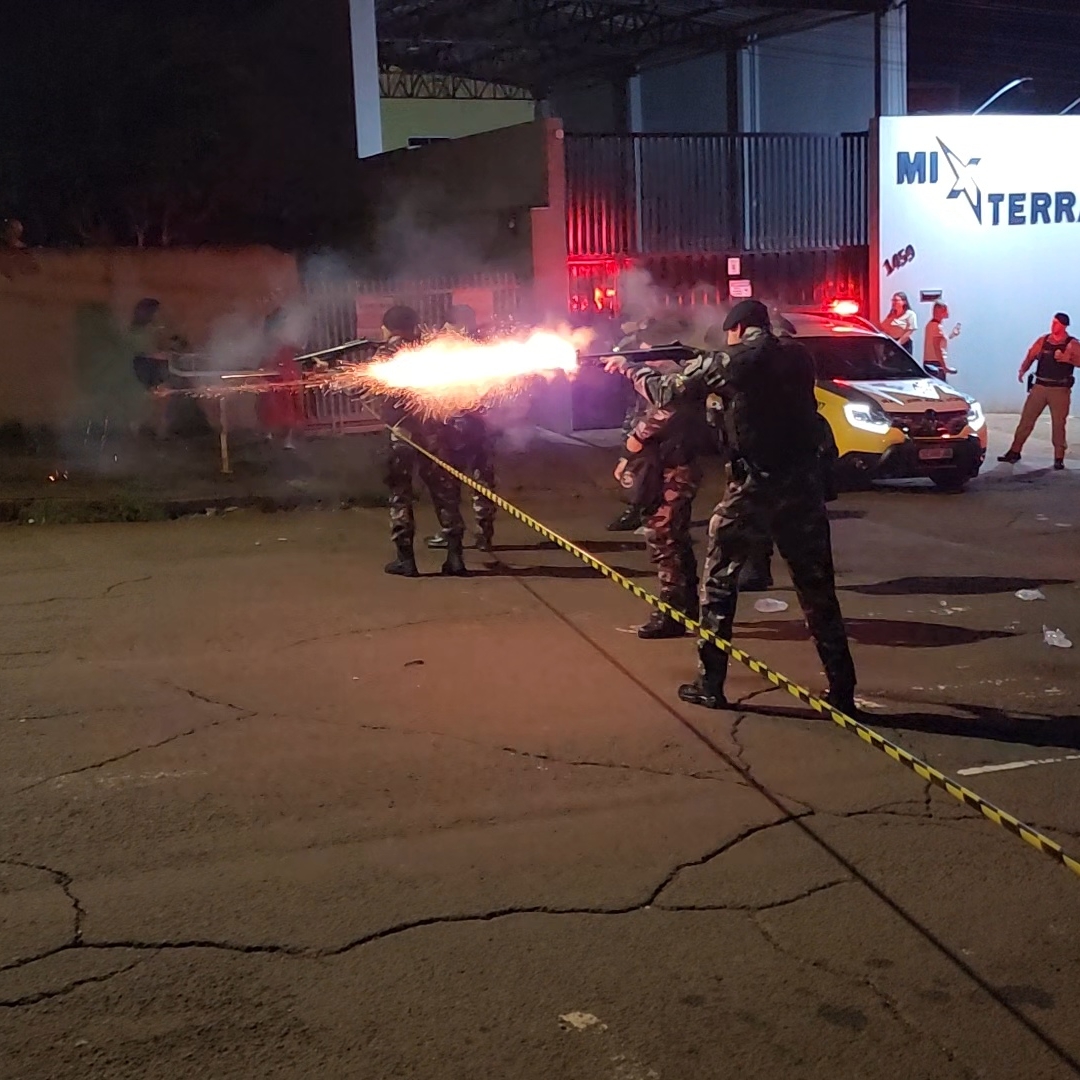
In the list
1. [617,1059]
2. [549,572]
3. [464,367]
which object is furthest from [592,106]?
[617,1059]

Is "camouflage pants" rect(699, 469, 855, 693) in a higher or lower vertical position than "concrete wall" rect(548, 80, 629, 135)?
lower

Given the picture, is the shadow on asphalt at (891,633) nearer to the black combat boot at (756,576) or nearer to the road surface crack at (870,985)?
the black combat boot at (756,576)

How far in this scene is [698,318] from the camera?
55.7ft

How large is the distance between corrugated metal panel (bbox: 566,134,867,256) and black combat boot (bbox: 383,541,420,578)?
1000 centimetres

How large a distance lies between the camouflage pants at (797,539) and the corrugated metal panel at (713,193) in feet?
42.3

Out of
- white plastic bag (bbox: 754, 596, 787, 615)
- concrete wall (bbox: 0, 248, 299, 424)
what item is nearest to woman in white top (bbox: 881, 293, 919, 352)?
concrete wall (bbox: 0, 248, 299, 424)

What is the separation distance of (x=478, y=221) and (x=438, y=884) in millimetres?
16266

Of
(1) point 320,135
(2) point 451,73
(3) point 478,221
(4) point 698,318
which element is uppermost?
(2) point 451,73

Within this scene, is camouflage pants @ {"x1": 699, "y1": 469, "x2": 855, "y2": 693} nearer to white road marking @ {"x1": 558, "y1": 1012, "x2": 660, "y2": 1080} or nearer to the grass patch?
white road marking @ {"x1": 558, "y1": 1012, "x2": 660, "y2": 1080}

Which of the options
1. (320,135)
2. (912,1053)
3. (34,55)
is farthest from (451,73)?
(912,1053)

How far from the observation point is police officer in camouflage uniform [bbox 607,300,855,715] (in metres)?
6.25

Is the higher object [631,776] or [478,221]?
[478,221]

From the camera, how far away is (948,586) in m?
9.30

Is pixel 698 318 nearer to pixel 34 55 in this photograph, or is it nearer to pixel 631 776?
pixel 34 55
